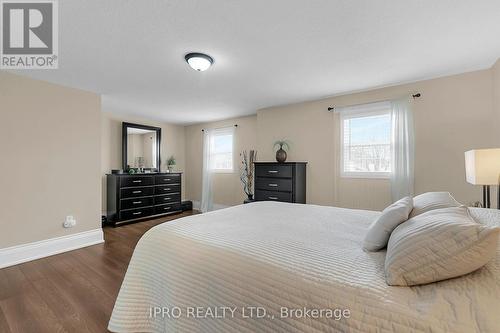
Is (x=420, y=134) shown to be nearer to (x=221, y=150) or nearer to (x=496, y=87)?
(x=496, y=87)

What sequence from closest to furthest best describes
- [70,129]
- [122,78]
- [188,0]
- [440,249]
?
1. [440,249]
2. [188,0]
3. [122,78]
4. [70,129]

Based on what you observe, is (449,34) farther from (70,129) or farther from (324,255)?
(70,129)

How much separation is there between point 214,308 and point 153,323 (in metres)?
0.55

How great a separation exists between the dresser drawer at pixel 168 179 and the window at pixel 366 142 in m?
3.88

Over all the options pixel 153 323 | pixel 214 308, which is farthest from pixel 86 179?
pixel 214 308

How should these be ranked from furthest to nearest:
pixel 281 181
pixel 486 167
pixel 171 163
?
pixel 171 163 < pixel 281 181 < pixel 486 167

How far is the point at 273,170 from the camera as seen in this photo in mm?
3920

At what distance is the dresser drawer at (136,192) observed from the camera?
4.44 m

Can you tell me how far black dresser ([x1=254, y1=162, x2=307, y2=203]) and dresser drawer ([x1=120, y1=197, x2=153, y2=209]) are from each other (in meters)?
2.50

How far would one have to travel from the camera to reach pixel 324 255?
3.56ft

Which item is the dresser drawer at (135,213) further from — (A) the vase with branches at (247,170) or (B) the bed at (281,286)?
(B) the bed at (281,286)

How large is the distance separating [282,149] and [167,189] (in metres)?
2.97

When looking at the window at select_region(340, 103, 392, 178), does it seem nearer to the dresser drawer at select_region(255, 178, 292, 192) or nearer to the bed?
the dresser drawer at select_region(255, 178, 292, 192)

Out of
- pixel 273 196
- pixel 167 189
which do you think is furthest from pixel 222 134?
pixel 273 196
